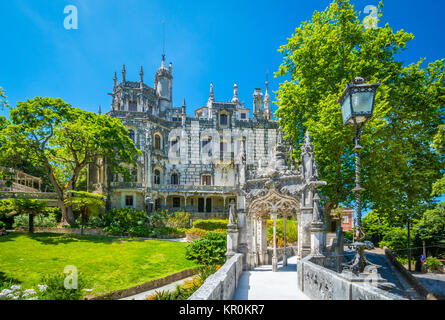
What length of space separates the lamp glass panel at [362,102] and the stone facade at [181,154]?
99.3 feet

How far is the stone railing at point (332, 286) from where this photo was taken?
5098 mm

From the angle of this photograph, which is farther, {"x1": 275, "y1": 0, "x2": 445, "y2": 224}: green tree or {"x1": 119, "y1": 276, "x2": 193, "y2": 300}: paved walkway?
{"x1": 275, "y1": 0, "x2": 445, "y2": 224}: green tree

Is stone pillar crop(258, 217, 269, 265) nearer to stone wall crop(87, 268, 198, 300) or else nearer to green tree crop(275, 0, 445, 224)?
stone wall crop(87, 268, 198, 300)

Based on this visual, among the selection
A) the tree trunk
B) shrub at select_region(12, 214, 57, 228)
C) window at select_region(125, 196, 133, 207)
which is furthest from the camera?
window at select_region(125, 196, 133, 207)

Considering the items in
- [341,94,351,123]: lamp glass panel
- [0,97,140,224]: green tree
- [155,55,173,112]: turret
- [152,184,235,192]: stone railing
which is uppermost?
[155,55,173,112]: turret

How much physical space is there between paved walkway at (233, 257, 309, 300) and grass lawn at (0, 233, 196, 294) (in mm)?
5617

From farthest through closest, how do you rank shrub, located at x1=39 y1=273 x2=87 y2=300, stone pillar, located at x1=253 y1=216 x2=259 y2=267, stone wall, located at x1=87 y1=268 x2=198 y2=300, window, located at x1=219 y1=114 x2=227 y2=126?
1. window, located at x1=219 y1=114 x2=227 y2=126
2. stone pillar, located at x1=253 y1=216 x2=259 y2=267
3. stone wall, located at x1=87 y1=268 x2=198 y2=300
4. shrub, located at x1=39 y1=273 x2=87 y2=300

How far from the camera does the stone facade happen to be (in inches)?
1459

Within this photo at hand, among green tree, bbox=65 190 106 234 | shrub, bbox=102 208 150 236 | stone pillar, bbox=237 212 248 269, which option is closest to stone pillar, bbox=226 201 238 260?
stone pillar, bbox=237 212 248 269

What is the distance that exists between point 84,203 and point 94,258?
37.7 ft
